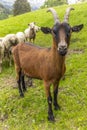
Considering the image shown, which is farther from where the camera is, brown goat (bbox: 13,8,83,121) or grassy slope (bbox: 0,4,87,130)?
→ grassy slope (bbox: 0,4,87,130)

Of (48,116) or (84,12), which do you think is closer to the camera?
(48,116)

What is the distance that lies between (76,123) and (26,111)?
210cm

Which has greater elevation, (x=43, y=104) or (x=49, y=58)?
(x=49, y=58)

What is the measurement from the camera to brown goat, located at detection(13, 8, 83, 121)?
26.9 feet

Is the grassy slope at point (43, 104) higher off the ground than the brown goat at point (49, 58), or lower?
lower

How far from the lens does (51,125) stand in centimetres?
965

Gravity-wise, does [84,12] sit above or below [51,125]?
above

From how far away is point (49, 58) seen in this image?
9398mm

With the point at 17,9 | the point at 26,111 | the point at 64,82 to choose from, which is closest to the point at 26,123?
the point at 26,111

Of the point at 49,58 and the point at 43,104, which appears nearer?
the point at 49,58

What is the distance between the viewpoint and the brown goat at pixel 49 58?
8.19 metres

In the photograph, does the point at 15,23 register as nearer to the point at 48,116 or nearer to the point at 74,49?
the point at 74,49

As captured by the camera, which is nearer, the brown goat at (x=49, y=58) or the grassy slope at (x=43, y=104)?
the brown goat at (x=49, y=58)

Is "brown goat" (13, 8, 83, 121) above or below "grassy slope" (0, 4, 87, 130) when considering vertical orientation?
above
